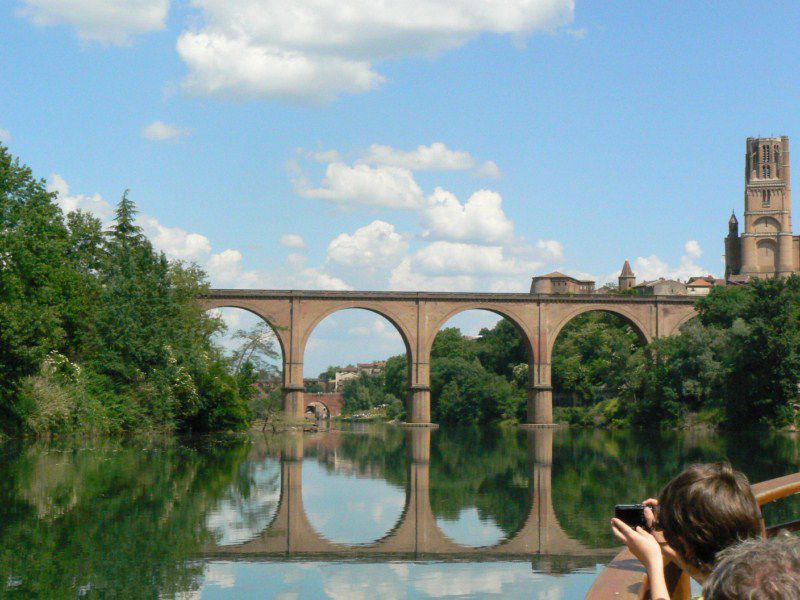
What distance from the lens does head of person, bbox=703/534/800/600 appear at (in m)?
1.59

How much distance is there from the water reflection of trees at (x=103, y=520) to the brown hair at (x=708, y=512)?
22.0ft

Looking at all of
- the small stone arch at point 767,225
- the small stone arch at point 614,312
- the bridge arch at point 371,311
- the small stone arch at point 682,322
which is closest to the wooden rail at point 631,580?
the bridge arch at point 371,311

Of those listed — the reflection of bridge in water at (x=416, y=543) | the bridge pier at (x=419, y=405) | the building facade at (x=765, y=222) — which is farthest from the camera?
the building facade at (x=765, y=222)

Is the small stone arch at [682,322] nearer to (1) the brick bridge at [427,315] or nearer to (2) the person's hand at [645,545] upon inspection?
(1) the brick bridge at [427,315]

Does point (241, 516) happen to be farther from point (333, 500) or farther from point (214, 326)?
point (214, 326)

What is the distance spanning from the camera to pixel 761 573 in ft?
5.24

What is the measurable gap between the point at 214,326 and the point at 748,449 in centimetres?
2040

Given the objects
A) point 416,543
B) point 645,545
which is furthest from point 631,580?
point 416,543

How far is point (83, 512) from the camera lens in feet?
41.0

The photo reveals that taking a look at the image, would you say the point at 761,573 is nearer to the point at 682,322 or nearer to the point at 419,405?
the point at 419,405

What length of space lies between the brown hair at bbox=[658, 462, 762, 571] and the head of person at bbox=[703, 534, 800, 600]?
591 millimetres

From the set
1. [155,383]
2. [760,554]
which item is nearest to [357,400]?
[155,383]

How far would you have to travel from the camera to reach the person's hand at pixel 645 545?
233 centimetres

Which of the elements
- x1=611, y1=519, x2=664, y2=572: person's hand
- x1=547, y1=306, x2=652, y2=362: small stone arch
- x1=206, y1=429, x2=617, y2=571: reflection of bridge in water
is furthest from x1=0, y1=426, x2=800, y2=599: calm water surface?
x1=547, y1=306, x2=652, y2=362: small stone arch
